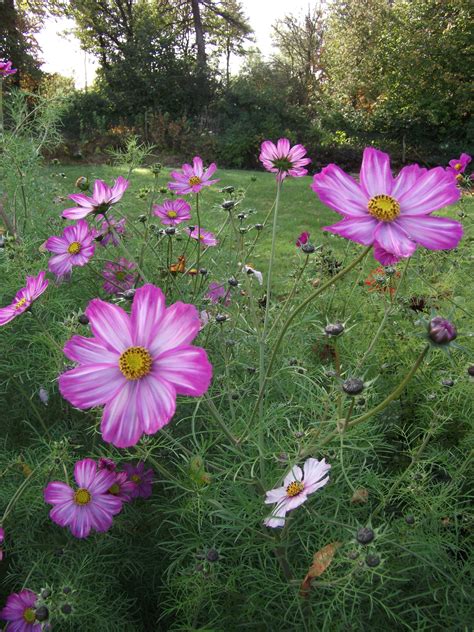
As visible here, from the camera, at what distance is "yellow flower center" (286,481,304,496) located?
90cm

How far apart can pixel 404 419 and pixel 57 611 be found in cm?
126

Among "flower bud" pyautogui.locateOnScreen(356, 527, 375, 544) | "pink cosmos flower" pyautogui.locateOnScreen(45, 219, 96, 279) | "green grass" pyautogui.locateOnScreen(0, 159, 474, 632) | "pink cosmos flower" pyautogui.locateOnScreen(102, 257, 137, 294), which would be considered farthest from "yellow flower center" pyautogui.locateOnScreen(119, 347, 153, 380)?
"pink cosmos flower" pyautogui.locateOnScreen(102, 257, 137, 294)

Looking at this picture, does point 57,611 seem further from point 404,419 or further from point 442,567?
point 404,419

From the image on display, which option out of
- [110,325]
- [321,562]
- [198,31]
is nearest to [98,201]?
[110,325]

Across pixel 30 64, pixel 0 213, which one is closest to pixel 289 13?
pixel 30 64

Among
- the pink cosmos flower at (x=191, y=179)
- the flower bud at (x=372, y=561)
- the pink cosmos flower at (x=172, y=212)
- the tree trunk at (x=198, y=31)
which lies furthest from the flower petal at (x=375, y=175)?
the tree trunk at (x=198, y=31)

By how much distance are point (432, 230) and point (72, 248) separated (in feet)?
3.07

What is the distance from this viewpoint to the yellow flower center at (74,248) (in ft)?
4.28

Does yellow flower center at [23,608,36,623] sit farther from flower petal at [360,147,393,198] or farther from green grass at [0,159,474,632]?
flower petal at [360,147,393,198]

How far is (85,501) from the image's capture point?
110 cm

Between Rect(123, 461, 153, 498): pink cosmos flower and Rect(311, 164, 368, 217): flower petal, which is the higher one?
Rect(311, 164, 368, 217): flower petal

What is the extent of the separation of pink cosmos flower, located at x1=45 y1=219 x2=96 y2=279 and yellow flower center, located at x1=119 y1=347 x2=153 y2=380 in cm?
56

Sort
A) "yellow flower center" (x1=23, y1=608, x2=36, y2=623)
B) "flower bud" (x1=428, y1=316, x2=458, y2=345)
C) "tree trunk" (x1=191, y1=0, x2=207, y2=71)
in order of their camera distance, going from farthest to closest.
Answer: "tree trunk" (x1=191, y1=0, x2=207, y2=71) → "yellow flower center" (x1=23, y1=608, x2=36, y2=623) → "flower bud" (x1=428, y1=316, x2=458, y2=345)

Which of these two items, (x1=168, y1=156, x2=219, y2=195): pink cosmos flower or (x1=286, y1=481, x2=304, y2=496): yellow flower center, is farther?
(x1=168, y1=156, x2=219, y2=195): pink cosmos flower
